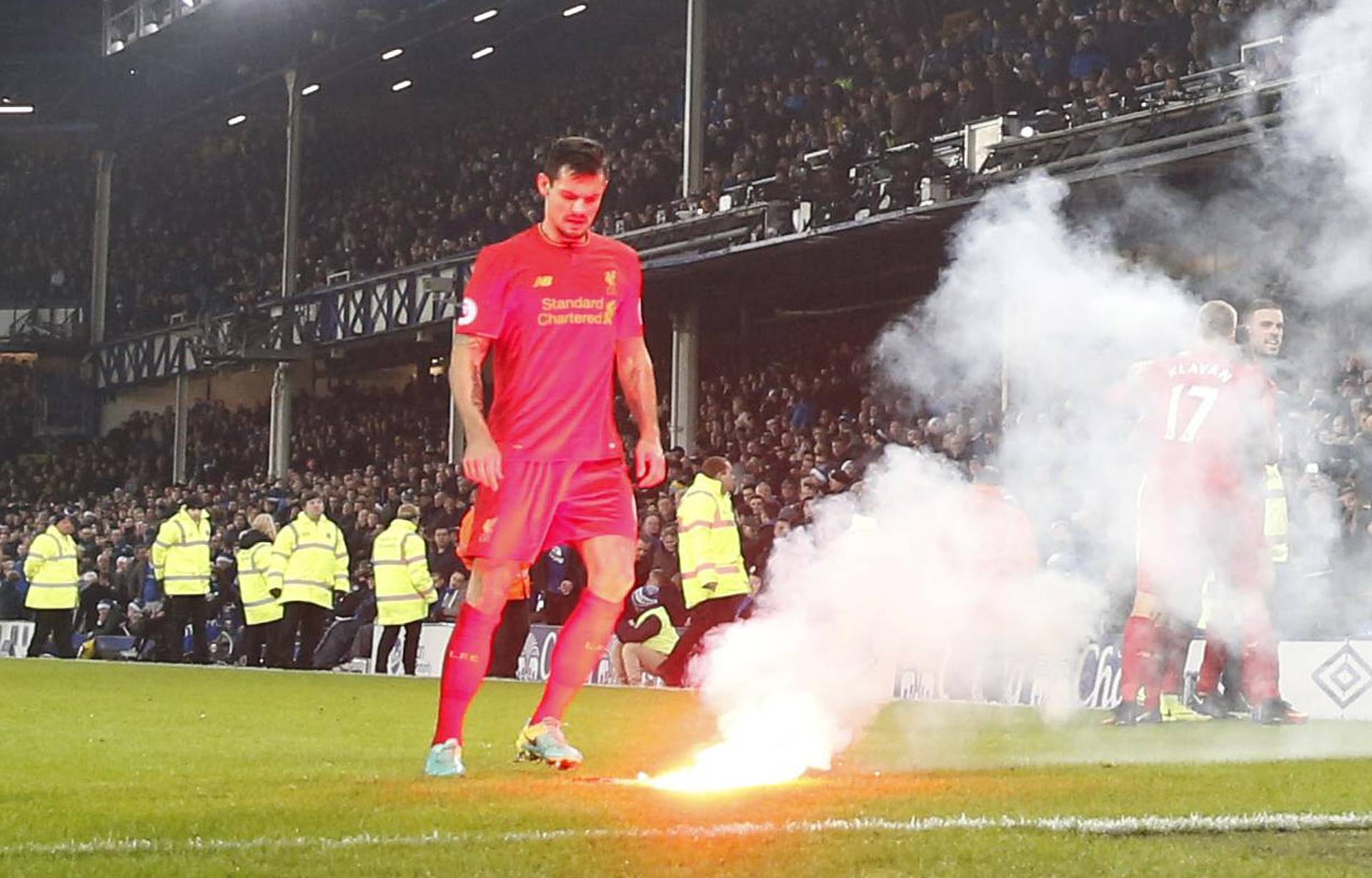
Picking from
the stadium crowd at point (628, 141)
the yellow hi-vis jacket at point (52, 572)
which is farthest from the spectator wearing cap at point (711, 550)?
the yellow hi-vis jacket at point (52, 572)

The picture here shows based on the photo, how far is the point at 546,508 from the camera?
27.6 feet

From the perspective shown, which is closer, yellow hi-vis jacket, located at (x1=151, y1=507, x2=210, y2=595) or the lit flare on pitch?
the lit flare on pitch

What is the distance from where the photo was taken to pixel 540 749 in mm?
8617

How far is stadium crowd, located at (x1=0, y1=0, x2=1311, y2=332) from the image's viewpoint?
25625mm

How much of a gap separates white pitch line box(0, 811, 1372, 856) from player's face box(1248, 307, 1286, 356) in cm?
581

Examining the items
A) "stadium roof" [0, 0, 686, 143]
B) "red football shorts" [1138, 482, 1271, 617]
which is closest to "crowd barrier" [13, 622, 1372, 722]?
"red football shorts" [1138, 482, 1271, 617]

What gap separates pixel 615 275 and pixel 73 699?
8729 millimetres

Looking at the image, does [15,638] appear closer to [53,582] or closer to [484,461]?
[53,582]

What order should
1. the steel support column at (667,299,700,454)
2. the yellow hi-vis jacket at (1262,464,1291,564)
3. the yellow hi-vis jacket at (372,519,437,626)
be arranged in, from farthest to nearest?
the steel support column at (667,299,700,454) → the yellow hi-vis jacket at (372,519,437,626) → the yellow hi-vis jacket at (1262,464,1291,564)

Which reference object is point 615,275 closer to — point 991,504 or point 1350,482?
point 991,504

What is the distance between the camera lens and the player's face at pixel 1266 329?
40.2ft

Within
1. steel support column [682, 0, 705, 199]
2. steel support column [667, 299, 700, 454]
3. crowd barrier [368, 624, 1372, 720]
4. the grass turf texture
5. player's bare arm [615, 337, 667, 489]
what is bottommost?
the grass turf texture

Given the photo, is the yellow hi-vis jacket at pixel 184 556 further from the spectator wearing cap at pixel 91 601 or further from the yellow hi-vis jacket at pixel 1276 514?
the yellow hi-vis jacket at pixel 1276 514

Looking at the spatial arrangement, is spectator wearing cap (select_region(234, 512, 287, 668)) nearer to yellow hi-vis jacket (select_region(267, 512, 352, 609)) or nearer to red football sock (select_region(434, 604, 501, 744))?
yellow hi-vis jacket (select_region(267, 512, 352, 609))
